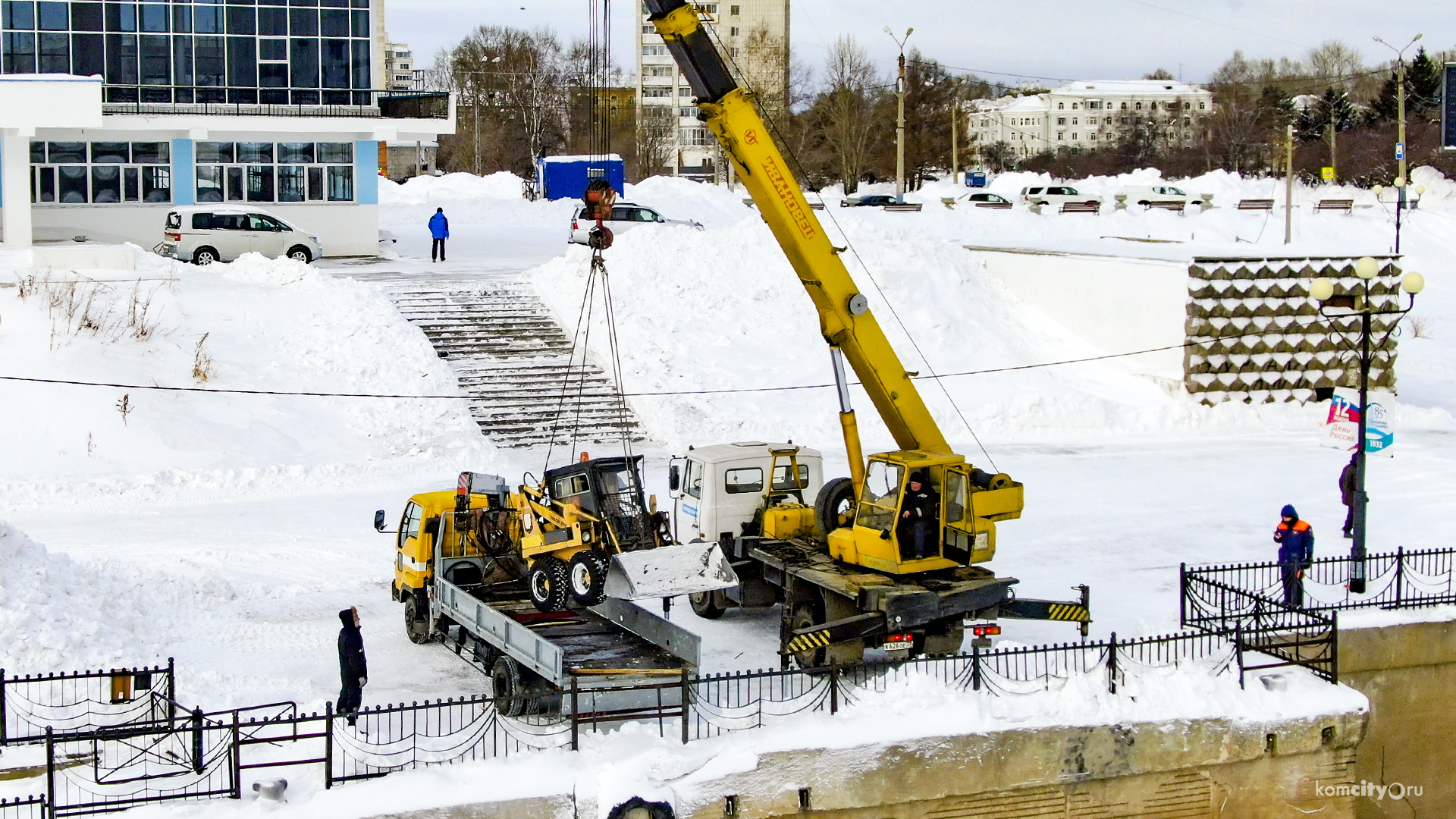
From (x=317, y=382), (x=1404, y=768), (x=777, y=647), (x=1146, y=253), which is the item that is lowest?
(x=1404, y=768)

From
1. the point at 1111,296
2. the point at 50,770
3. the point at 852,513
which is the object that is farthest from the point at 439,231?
the point at 50,770

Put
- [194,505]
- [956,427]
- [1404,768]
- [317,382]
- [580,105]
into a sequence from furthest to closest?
[580,105]
[956,427]
[317,382]
[194,505]
[1404,768]

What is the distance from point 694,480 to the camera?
59.6 ft

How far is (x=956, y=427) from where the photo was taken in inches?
1129

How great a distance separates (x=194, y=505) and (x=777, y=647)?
1064 cm

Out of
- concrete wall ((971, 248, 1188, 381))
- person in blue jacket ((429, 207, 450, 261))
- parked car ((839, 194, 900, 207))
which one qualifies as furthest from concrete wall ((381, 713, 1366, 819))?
parked car ((839, 194, 900, 207))

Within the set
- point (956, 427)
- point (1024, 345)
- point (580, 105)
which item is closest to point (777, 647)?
point (956, 427)

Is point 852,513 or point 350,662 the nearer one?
point 350,662

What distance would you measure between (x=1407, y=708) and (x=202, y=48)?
33.7 m

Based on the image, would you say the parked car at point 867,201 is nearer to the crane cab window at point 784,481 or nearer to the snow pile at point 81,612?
the crane cab window at point 784,481

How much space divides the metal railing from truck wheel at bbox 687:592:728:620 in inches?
929

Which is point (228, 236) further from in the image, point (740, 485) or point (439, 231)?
point (740, 485)

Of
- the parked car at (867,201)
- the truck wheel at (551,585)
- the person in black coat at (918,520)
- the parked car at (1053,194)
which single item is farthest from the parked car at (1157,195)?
the truck wheel at (551,585)

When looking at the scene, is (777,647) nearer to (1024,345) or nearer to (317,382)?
(317,382)
